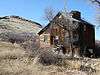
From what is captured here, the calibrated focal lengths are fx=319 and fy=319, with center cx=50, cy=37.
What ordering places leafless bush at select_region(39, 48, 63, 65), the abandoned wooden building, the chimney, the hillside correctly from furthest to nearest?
the hillside → the chimney → the abandoned wooden building → leafless bush at select_region(39, 48, 63, 65)

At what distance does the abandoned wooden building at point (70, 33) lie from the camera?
53.5m

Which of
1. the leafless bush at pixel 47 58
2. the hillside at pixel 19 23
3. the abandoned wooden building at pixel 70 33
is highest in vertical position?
the hillside at pixel 19 23

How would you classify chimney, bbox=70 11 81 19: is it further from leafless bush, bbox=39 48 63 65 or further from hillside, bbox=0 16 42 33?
leafless bush, bbox=39 48 63 65

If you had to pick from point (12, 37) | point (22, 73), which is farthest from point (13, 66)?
point (12, 37)

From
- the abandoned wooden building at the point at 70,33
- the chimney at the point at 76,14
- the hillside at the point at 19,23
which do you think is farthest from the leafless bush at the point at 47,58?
the hillside at the point at 19,23

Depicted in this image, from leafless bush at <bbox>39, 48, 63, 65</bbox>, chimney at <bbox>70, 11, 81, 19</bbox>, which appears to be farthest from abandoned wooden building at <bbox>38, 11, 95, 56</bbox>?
leafless bush at <bbox>39, 48, 63, 65</bbox>

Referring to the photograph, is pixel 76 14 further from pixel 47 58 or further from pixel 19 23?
pixel 47 58

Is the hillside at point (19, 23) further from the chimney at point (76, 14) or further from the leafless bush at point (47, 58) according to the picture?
the leafless bush at point (47, 58)

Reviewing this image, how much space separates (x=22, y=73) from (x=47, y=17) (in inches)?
1772

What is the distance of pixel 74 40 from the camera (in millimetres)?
54750

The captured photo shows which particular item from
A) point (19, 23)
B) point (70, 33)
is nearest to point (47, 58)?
point (70, 33)

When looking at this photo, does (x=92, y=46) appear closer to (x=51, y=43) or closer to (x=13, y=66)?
(x=51, y=43)

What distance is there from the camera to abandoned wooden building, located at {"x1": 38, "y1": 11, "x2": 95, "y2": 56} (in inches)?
2106

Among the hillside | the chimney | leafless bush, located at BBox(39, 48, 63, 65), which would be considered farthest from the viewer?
the hillside
